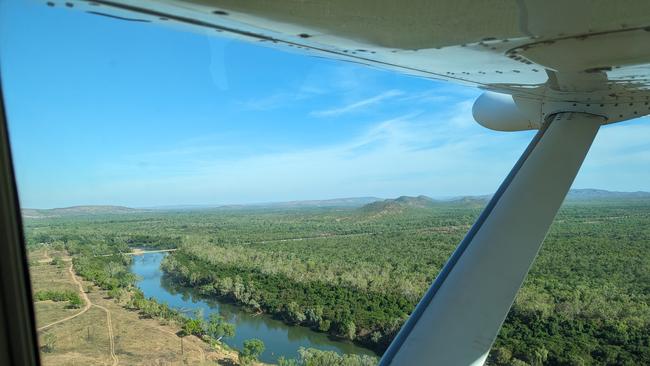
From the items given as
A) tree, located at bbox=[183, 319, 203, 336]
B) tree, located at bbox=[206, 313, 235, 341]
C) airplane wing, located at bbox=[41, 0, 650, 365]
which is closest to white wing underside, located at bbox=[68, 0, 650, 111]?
airplane wing, located at bbox=[41, 0, 650, 365]

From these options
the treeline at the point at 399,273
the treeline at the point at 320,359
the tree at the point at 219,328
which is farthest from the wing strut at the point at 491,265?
the tree at the point at 219,328

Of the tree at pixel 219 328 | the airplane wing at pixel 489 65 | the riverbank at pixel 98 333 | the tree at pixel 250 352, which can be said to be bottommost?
the tree at pixel 250 352

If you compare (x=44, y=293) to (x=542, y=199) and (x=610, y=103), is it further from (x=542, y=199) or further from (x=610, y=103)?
(x=610, y=103)

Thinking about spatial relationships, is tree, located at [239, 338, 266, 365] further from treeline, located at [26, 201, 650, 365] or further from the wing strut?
the wing strut

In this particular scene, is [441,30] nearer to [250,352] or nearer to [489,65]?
[489,65]

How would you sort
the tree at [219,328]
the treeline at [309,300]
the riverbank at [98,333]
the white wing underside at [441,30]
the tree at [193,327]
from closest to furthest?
the white wing underside at [441,30]
the riverbank at [98,333]
the tree at [193,327]
the tree at [219,328]
the treeline at [309,300]

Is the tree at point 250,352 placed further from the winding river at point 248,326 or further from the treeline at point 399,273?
the treeline at point 399,273

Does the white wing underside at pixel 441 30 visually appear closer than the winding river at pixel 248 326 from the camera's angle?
Yes

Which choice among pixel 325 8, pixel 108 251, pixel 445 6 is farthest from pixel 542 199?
pixel 108 251

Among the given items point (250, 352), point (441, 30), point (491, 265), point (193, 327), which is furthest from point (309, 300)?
point (441, 30)
